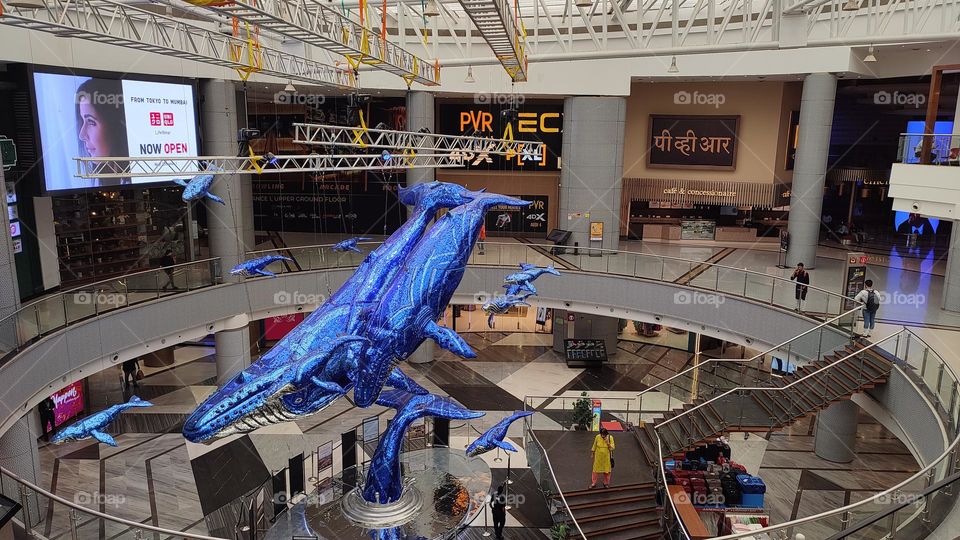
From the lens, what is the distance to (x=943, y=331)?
13727 millimetres

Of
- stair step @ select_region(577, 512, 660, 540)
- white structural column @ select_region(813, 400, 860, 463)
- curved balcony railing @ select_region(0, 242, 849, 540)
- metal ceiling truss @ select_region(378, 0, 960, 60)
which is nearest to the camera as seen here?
stair step @ select_region(577, 512, 660, 540)

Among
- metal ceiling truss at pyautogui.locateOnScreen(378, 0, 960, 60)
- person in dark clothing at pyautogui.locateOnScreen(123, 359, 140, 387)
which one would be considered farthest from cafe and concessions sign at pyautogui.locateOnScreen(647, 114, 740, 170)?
person in dark clothing at pyautogui.locateOnScreen(123, 359, 140, 387)

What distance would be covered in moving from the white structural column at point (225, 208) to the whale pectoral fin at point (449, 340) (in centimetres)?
941

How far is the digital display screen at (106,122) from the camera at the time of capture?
44.3 ft

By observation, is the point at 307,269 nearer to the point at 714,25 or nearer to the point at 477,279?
the point at 477,279

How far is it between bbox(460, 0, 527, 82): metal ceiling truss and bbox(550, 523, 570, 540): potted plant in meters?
7.79

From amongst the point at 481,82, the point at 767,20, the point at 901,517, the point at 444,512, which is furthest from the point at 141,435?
the point at 767,20

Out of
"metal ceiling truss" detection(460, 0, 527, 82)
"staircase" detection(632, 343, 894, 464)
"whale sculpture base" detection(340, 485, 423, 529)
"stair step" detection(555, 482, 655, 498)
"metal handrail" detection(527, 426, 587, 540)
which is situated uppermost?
"metal ceiling truss" detection(460, 0, 527, 82)

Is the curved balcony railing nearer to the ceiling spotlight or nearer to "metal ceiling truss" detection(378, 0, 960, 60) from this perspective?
"metal ceiling truss" detection(378, 0, 960, 60)

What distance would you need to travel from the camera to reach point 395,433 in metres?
9.89

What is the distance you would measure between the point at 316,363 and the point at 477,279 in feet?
35.2

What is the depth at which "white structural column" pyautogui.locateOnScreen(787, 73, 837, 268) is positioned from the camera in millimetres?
18516

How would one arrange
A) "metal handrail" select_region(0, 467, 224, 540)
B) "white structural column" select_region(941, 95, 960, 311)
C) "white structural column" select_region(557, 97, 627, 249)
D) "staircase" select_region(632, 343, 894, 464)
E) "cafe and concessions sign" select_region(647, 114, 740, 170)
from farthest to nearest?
1. "cafe and concessions sign" select_region(647, 114, 740, 170)
2. "white structural column" select_region(557, 97, 627, 249)
3. "white structural column" select_region(941, 95, 960, 311)
4. "staircase" select_region(632, 343, 894, 464)
5. "metal handrail" select_region(0, 467, 224, 540)

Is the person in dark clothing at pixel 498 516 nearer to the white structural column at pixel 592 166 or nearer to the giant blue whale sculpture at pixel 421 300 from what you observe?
the giant blue whale sculpture at pixel 421 300
